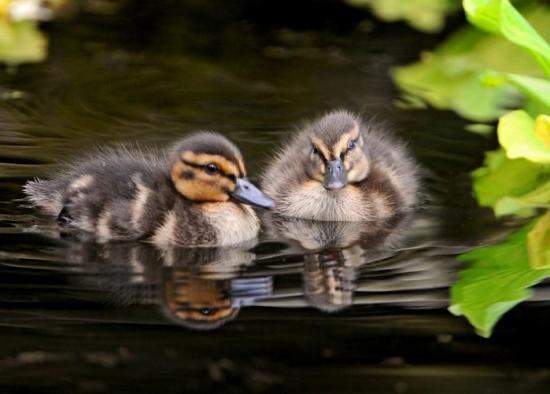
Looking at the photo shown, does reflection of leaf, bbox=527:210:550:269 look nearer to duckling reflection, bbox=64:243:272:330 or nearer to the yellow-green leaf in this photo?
the yellow-green leaf

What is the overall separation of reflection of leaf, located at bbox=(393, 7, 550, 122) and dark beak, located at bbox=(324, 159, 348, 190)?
1344 mm

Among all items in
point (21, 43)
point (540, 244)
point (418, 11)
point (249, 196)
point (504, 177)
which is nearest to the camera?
point (540, 244)

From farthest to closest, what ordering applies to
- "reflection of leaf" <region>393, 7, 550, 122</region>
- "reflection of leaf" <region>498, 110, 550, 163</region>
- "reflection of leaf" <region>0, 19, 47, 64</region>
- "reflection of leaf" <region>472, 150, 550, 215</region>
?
"reflection of leaf" <region>0, 19, 47, 64</region> → "reflection of leaf" <region>393, 7, 550, 122</region> → "reflection of leaf" <region>472, 150, 550, 215</region> → "reflection of leaf" <region>498, 110, 550, 163</region>

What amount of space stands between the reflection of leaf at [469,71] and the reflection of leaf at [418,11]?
1.11 ft

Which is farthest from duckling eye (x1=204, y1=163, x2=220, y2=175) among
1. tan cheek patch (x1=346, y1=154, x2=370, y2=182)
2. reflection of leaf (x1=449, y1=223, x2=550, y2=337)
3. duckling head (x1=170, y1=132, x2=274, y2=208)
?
reflection of leaf (x1=449, y1=223, x2=550, y2=337)

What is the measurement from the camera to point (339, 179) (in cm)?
512

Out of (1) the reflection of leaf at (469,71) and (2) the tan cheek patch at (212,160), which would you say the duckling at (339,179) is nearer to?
(2) the tan cheek patch at (212,160)

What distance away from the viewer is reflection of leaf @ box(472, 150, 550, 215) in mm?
5340

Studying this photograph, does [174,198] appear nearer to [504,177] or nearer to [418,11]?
[504,177]

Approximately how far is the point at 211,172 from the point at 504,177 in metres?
1.34

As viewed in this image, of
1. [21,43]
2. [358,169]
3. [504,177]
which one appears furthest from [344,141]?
[21,43]

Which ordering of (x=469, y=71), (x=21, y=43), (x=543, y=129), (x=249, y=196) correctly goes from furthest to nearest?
(x=21, y=43), (x=469, y=71), (x=543, y=129), (x=249, y=196)

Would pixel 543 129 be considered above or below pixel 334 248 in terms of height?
above

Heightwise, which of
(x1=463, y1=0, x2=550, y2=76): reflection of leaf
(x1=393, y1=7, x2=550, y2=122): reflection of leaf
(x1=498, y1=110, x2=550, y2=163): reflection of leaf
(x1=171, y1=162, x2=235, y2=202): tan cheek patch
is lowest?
(x1=171, y1=162, x2=235, y2=202): tan cheek patch
